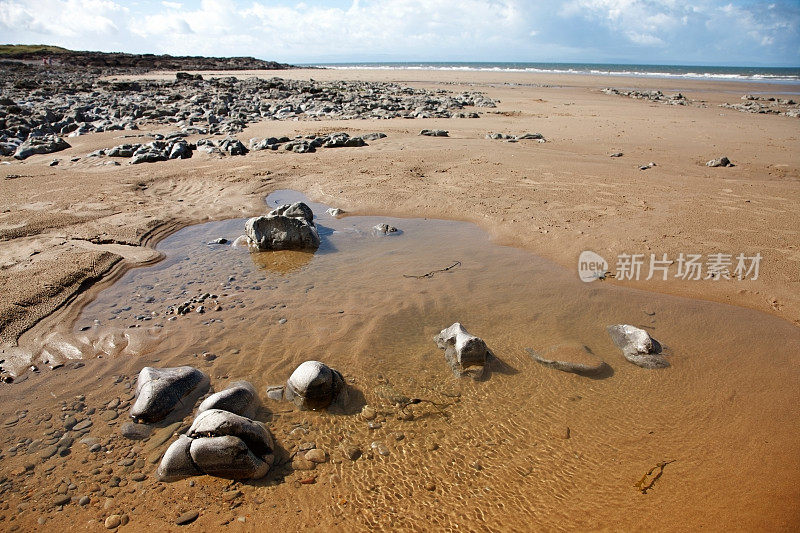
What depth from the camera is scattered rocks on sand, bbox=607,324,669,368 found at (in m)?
3.48

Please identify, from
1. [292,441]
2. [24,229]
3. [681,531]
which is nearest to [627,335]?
[681,531]

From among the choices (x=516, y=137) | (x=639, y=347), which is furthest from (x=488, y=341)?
(x=516, y=137)

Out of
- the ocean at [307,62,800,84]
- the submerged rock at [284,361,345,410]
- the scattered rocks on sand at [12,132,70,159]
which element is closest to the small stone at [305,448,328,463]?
the submerged rock at [284,361,345,410]

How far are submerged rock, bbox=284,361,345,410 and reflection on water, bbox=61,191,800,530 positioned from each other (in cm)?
13

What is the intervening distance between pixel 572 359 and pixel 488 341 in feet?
2.23

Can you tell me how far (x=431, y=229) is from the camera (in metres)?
6.23

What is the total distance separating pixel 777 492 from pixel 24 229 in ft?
25.6

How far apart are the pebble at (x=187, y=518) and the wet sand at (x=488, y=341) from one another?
0.04 meters

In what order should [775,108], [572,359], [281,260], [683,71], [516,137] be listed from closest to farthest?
[572,359], [281,260], [516,137], [775,108], [683,71]

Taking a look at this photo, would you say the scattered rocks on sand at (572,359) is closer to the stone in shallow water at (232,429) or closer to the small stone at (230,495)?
the stone in shallow water at (232,429)

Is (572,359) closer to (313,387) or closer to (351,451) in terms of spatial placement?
(351,451)

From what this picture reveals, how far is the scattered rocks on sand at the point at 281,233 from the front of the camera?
547 centimetres

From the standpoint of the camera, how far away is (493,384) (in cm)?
325

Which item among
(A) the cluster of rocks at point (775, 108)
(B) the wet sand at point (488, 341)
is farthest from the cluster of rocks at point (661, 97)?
(B) the wet sand at point (488, 341)
